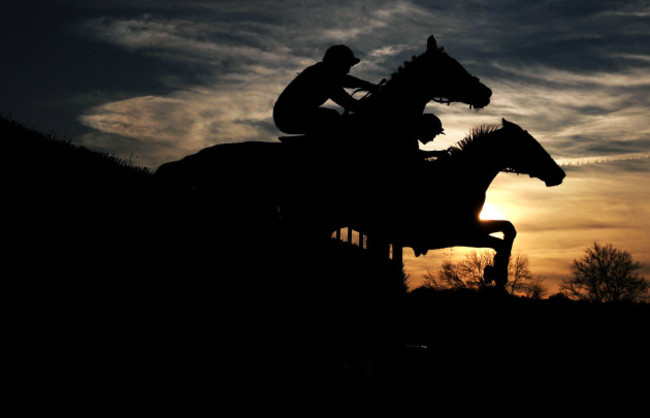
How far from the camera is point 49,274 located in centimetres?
593

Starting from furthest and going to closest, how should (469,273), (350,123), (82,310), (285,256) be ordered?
(469,273) → (285,256) → (350,123) → (82,310)

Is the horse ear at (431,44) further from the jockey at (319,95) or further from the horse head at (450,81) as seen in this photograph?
the jockey at (319,95)

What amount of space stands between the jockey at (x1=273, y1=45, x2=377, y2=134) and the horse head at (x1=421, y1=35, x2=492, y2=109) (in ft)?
3.94

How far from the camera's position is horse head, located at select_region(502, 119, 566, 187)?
8.74 meters

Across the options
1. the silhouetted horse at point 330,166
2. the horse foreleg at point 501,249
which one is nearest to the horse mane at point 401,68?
the silhouetted horse at point 330,166

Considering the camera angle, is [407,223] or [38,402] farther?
[407,223]

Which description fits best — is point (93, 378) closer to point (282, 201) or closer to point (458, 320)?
point (282, 201)

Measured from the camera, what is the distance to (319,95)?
770 cm

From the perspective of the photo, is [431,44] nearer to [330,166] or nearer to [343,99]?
[343,99]

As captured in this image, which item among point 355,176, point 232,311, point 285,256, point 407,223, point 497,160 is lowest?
point 232,311

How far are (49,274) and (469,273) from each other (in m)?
36.6

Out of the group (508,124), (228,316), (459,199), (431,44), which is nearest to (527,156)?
(508,124)

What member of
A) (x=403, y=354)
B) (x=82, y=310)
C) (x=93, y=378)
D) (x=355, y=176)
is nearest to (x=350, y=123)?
(x=355, y=176)

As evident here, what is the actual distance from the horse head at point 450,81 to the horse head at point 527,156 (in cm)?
107
